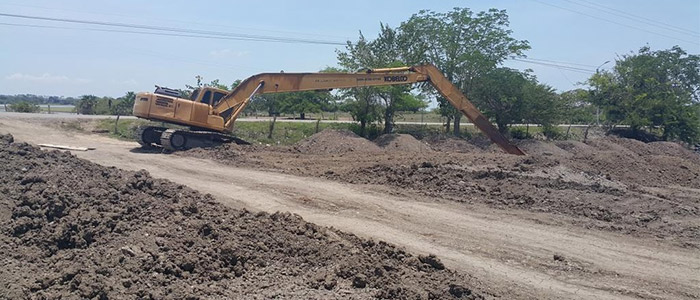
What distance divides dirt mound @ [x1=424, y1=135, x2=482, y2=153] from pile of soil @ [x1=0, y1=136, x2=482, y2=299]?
19.1 metres

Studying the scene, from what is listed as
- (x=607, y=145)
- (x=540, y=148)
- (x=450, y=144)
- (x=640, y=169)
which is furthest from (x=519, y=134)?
(x=640, y=169)

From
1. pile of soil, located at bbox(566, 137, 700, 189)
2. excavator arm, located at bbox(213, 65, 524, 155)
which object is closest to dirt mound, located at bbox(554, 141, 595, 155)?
excavator arm, located at bbox(213, 65, 524, 155)

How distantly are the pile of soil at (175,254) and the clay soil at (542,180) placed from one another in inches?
214

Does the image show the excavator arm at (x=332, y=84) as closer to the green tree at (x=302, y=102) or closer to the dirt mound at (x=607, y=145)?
the dirt mound at (x=607, y=145)

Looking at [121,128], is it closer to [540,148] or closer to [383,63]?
[383,63]

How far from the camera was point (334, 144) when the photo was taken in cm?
2322

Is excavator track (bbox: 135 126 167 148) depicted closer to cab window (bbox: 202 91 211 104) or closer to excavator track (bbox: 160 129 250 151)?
excavator track (bbox: 160 129 250 151)

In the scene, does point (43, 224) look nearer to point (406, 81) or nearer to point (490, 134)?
point (406, 81)

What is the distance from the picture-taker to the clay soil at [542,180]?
40.6 feet

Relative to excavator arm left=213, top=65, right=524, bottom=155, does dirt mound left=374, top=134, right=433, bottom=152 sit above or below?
below

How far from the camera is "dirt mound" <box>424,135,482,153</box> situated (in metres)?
27.8

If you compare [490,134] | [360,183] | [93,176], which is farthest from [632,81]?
[93,176]

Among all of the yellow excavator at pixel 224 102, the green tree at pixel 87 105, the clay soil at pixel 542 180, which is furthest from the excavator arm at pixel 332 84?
the green tree at pixel 87 105

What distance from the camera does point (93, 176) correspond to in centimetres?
1136
